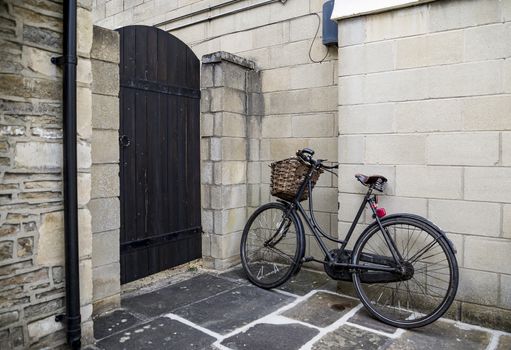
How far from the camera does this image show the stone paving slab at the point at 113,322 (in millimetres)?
2613

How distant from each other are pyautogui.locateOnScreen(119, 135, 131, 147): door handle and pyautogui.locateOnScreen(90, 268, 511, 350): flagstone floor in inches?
48.8

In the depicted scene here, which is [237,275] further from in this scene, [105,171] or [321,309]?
[105,171]

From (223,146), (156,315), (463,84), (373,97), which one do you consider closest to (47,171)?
(156,315)

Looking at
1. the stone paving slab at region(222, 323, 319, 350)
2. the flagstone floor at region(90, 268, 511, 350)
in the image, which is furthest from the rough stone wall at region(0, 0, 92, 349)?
the stone paving slab at region(222, 323, 319, 350)

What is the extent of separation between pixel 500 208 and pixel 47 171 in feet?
9.33

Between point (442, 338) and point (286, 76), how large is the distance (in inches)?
106

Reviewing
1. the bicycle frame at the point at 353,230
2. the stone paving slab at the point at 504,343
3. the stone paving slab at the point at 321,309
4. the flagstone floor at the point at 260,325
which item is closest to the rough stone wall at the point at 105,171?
the flagstone floor at the point at 260,325

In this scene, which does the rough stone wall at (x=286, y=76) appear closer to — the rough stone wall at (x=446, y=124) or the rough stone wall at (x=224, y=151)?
the rough stone wall at (x=224, y=151)

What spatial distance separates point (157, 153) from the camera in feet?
11.8

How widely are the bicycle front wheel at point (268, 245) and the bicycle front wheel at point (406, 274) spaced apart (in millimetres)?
807

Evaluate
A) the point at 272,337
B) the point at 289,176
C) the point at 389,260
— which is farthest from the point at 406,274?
the point at 289,176

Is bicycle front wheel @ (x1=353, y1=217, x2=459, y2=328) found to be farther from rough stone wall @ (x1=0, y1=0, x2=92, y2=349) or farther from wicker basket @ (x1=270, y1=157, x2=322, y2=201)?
rough stone wall @ (x1=0, y1=0, x2=92, y2=349)

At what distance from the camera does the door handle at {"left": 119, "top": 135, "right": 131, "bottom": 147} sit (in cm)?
326

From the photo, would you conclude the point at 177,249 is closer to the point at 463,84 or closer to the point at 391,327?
the point at 391,327
